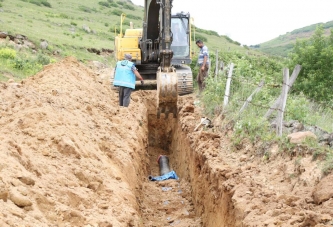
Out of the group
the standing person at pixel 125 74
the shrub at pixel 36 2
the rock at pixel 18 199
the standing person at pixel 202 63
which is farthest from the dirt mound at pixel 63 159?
the shrub at pixel 36 2

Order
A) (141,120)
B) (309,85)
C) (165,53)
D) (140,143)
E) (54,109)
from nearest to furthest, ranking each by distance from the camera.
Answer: (54,109) < (165,53) < (140,143) < (141,120) < (309,85)

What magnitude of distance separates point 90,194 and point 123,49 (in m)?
10.8

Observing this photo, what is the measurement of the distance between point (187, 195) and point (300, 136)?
460 cm

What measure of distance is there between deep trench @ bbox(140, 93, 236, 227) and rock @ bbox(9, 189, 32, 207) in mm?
3139

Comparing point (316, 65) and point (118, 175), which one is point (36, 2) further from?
point (118, 175)

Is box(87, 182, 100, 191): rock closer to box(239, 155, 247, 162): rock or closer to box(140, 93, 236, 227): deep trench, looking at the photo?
box(140, 93, 236, 227): deep trench

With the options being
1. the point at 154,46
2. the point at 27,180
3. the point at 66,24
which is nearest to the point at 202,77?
the point at 154,46

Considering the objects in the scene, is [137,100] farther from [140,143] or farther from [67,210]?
[67,210]

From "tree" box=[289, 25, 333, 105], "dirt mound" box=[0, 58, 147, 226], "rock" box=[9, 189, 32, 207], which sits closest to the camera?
"rock" box=[9, 189, 32, 207]

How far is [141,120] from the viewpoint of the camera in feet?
47.5

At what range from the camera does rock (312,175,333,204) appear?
6168 mm

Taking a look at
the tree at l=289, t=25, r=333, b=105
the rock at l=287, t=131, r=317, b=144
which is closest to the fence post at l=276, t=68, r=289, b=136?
the rock at l=287, t=131, r=317, b=144

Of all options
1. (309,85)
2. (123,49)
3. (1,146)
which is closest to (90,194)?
(1,146)

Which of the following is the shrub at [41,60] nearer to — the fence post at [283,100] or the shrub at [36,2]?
the fence post at [283,100]
